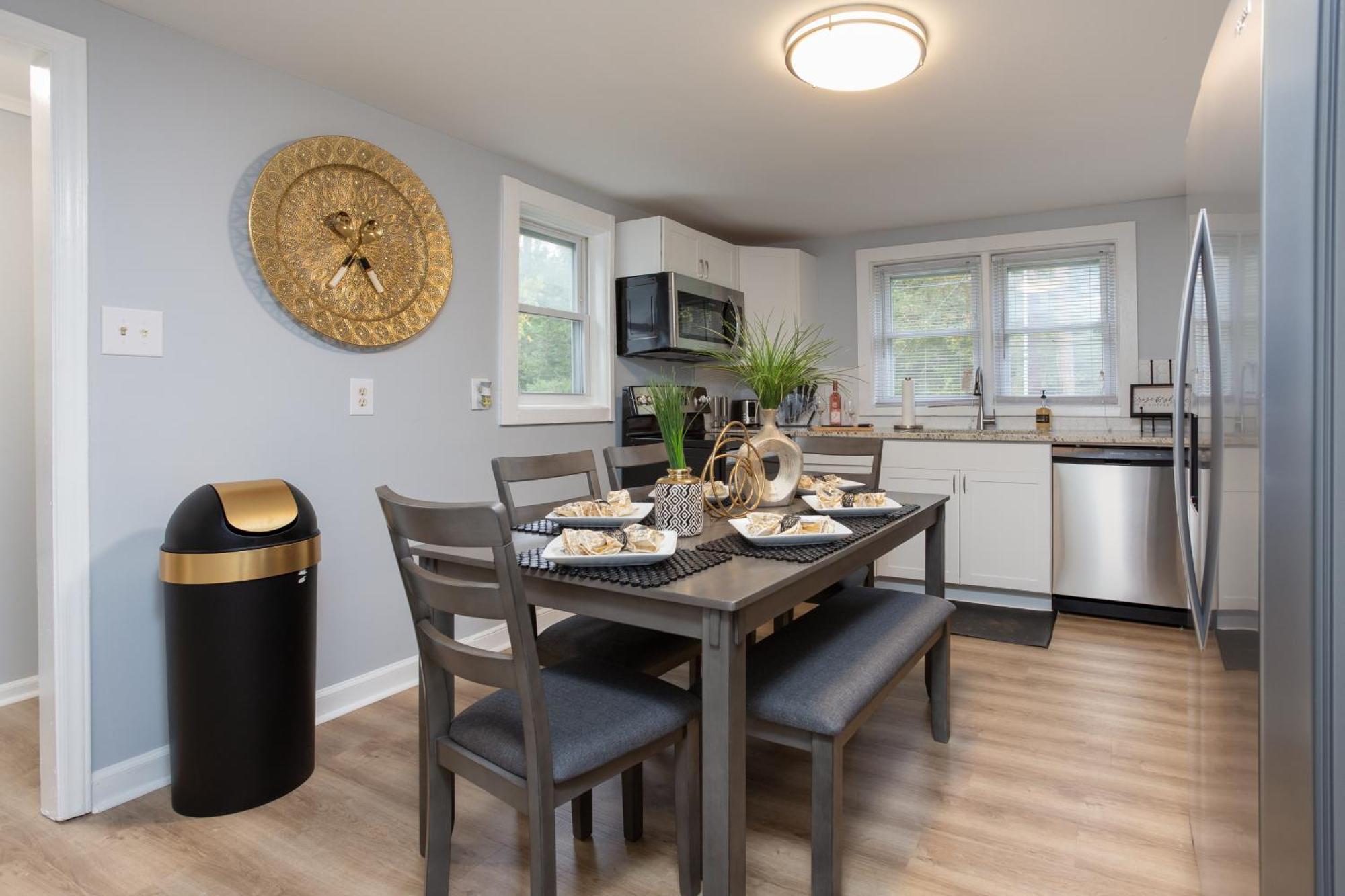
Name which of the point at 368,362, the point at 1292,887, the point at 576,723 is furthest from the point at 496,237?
the point at 1292,887

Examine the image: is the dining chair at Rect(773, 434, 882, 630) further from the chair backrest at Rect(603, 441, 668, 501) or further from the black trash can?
the black trash can

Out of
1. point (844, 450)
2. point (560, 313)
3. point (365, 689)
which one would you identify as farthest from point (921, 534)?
point (365, 689)

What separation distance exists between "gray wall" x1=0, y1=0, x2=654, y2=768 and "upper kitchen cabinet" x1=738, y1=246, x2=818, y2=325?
87.6 inches

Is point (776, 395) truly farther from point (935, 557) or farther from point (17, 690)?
point (17, 690)

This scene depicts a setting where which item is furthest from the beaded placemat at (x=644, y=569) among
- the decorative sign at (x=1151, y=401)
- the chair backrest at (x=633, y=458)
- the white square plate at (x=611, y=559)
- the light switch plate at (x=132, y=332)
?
the decorative sign at (x=1151, y=401)

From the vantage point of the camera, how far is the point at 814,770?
5.03ft

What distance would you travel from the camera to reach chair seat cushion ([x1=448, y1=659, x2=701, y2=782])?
1.34m

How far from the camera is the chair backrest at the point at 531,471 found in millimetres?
2238

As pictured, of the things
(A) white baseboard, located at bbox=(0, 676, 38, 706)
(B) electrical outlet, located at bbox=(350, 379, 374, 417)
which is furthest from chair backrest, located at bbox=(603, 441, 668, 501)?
(A) white baseboard, located at bbox=(0, 676, 38, 706)

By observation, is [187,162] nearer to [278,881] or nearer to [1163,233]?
[278,881]

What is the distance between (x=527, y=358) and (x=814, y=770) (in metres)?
2.54

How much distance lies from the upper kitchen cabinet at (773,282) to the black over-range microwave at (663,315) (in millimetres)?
601

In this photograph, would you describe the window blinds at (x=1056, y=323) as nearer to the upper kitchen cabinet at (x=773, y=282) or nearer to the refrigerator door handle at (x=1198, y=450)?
the upper kitchen cabinet at (x=773, y=282)

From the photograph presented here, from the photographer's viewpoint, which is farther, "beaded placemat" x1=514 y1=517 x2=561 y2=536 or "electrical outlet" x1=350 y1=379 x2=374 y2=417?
"electrical outlet" x1=350 y1=379 x2=374 y2=417
